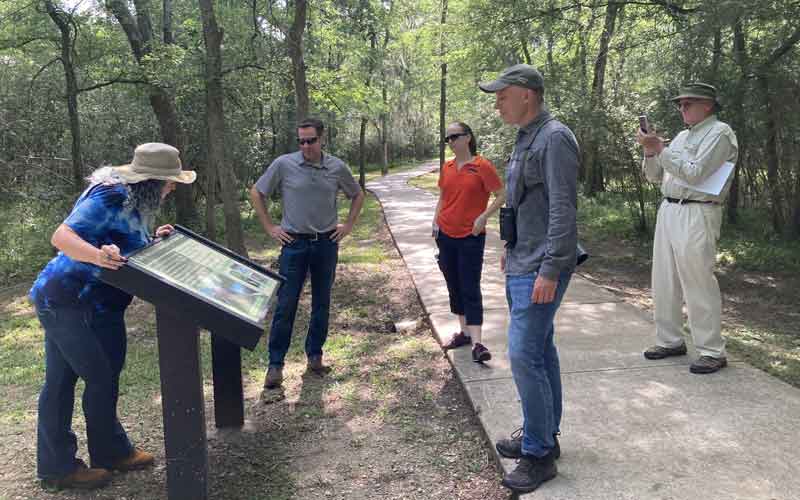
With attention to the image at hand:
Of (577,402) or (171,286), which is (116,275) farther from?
(577,402)

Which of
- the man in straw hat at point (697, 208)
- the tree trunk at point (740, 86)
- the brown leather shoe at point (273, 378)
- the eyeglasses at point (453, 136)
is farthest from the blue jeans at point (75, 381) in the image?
the tree trunk at point (740, 86)

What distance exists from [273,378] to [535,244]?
2.47 metres

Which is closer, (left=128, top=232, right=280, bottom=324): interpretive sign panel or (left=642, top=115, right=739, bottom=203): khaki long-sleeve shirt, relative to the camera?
(left=128, top=232, right=280, bottom=324): interpretive sign panel

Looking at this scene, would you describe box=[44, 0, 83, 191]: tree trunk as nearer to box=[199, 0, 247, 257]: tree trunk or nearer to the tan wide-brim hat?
box=[199, 0, 247, 257]: tree trunk

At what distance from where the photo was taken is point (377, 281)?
860cm

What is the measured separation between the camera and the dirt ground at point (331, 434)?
129 inches

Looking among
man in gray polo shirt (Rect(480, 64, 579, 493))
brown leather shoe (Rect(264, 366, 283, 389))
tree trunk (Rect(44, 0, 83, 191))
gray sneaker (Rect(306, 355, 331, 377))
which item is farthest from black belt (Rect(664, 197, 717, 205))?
tree trunk (Rect(44, 0, 83, 191))

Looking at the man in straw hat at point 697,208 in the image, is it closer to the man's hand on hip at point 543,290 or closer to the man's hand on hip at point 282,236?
the man's hand on hip at point 543,290

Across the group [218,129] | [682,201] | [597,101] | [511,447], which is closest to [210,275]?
[511,447]

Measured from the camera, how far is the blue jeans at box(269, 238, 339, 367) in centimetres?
453

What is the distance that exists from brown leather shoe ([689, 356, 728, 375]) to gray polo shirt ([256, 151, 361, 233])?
278 centimetres

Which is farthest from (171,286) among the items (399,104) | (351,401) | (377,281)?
(399,104)

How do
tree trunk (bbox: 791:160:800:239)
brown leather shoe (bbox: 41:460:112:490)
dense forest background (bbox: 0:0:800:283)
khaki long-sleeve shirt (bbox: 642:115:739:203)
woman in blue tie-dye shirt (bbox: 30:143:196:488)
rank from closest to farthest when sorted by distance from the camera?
1. woman in blue tie-dye shirt (bbox: 30:143:196:488)
2. brown leather shoe (bbox: 41:460:112:490)
3. khaki long-sleeve shirt (bbox: 642:115:739:203)
4. dense forest background (bbox: 0:0:800:283)
5. tree trunk (bbox: 791:160:800:239)

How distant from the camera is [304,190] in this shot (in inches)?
181
